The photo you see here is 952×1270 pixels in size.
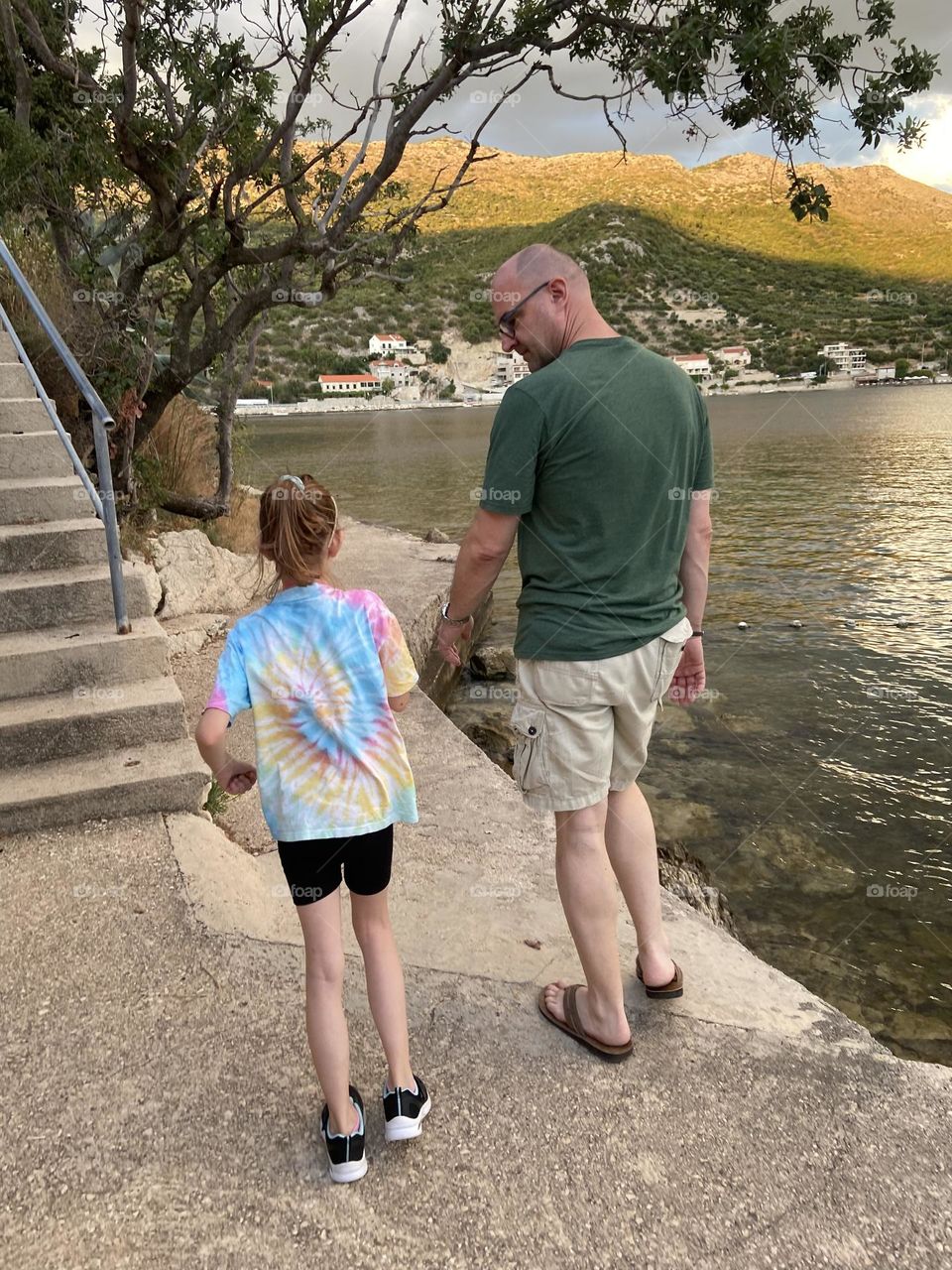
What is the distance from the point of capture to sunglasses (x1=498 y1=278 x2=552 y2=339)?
2209 millimetres

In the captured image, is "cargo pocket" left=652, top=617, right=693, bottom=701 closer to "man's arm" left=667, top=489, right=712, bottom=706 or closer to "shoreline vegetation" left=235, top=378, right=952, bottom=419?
"man's arm" left=667, top=489, right=712, bottom=706

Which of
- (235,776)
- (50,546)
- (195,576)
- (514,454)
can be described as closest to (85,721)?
(50,546)

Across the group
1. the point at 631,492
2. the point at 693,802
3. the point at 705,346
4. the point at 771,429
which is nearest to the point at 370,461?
the point at 771,429

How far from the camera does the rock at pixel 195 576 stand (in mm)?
7289

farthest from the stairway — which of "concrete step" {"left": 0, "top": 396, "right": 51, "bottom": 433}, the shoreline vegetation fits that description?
the shoreline vegetation

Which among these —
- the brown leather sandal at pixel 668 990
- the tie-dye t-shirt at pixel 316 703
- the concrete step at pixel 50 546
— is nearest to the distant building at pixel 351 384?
the concrete step at pixel 50 546

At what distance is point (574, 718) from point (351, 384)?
313 ft

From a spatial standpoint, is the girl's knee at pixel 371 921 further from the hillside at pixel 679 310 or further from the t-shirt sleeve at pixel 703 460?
the hillside at pixel 679 310

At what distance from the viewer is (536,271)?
7.25 feet

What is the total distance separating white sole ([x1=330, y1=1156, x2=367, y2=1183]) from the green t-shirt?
1308mm

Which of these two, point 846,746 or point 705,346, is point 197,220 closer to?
point 846,746

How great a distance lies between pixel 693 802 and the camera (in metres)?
6.47

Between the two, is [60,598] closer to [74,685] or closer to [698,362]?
[74,685]

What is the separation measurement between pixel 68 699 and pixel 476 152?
21.8ft
